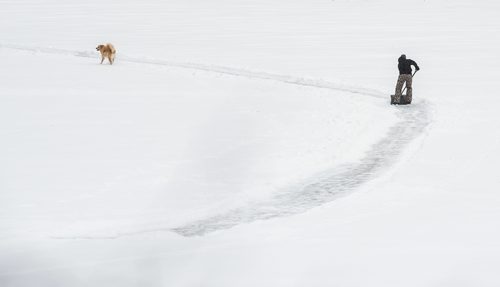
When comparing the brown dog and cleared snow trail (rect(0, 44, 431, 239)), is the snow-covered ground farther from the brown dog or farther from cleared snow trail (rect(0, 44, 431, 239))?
the brown dog

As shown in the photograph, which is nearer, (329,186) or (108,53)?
(329,186)

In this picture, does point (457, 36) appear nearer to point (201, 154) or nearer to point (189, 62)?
point (189, 62)

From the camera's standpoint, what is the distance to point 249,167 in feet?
41.1

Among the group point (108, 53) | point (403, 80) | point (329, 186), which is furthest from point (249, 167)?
point (108, 53)

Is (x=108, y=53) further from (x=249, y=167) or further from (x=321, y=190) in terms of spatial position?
(x=321, y=190)

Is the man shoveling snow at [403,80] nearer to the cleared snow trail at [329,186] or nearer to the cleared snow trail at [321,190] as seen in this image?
the cleared snow trail at [329,186]

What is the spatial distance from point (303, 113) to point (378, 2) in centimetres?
2961

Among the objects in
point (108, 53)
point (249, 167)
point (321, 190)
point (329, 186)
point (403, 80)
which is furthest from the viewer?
→ point (108, 53)

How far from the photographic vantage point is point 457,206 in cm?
1048

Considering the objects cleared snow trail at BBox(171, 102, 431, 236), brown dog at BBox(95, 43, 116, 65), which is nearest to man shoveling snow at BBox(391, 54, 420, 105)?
cleared snow trail at BBox(171, 102, 431, 236)

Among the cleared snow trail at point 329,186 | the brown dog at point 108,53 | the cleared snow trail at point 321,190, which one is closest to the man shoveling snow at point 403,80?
the cleared snow trail at point 329,186

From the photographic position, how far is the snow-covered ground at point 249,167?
8531mm

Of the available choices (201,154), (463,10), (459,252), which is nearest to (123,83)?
(201,154)

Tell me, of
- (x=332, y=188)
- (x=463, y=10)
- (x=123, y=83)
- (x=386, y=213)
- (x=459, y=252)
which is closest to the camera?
(x=459, y=252)
